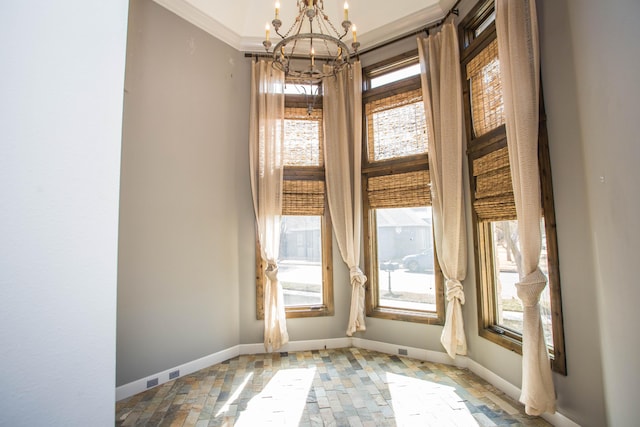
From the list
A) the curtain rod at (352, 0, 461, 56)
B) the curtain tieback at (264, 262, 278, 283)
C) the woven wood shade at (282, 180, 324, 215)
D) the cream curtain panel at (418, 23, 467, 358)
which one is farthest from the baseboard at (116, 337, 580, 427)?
the curtain rod at (352, 0, 461, 56)

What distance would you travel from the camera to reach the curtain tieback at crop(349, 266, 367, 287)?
375cm

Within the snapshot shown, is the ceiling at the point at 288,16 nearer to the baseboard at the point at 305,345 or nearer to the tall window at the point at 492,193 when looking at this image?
the tall window at the point at 492,193

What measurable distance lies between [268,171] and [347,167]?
98cm

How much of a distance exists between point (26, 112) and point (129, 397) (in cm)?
300

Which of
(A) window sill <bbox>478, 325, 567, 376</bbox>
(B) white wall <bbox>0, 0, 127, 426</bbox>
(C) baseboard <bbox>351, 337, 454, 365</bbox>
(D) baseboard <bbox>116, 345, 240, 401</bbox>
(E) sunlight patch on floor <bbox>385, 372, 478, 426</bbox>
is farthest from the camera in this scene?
(C) baseboard <bbox>351, 337, 454, 365</bbox>

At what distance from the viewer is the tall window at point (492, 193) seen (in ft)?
7.64

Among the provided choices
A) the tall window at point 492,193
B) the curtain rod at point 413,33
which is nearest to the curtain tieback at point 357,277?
the tall window at point 492,193

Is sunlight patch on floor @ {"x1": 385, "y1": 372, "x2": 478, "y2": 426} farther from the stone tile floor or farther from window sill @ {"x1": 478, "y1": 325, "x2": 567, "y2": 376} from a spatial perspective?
window sill @ {"x1": 478, "y1": 325, "x2": 567, "y2": 376}

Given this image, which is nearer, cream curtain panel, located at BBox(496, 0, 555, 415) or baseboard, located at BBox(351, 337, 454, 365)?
cream curtain panel, located at BBox(496, 0, 555, 415)

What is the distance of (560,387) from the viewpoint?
2.12 meters

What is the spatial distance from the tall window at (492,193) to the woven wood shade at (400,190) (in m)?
0.54

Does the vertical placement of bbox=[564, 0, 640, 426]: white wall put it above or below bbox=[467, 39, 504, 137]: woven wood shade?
below

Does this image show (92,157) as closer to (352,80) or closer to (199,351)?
(199,351)

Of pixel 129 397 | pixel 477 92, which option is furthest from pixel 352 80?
pixel 129 397
